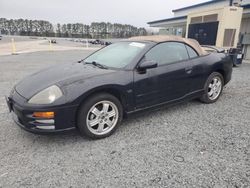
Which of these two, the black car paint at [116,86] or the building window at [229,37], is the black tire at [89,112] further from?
the building window at [229,37]

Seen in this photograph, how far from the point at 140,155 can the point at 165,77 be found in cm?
141

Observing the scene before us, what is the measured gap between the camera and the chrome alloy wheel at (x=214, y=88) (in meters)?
4.25

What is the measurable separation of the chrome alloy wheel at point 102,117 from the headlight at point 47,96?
0.48 metres

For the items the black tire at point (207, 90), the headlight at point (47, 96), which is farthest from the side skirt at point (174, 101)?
the headlight at point (47, 96)

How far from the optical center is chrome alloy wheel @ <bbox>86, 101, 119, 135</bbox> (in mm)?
2775

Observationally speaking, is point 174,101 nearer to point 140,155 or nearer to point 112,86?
point 112,86

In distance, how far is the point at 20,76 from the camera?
7.13 metres

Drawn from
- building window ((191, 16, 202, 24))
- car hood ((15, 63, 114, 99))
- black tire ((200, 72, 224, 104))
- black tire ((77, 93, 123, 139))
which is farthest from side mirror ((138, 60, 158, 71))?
building window ((191, 16, 202, 24))

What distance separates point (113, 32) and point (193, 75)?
8164 cm

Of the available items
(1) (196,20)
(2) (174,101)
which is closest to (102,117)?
(2) (174,101)

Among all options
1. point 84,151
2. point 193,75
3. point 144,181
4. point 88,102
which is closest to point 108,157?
point 84,151

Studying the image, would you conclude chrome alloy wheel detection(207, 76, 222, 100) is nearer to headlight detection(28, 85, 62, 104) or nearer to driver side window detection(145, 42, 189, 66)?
driver side window detection(145, 42, 189, 66)

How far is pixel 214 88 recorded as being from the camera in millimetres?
4297

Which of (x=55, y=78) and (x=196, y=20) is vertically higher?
(x=196, y=20)
